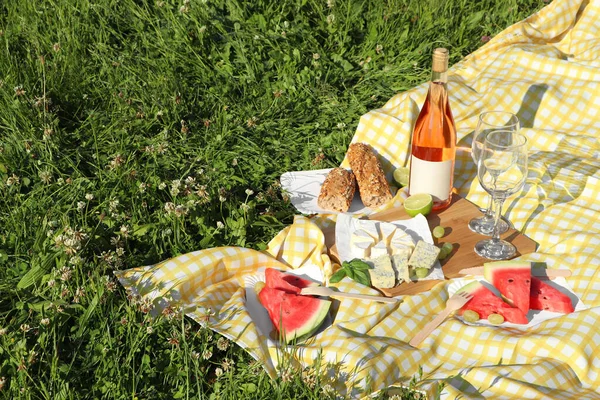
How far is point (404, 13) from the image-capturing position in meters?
6.22

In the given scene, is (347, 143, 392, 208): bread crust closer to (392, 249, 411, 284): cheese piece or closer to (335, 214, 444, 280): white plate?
(335, 214, 444, 280): white plate

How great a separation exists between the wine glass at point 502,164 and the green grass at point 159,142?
124 centimetres

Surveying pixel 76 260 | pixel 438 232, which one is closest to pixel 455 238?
pixel 438 232

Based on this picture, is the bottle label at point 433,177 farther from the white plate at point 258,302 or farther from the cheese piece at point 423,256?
the white plate at point 258,302

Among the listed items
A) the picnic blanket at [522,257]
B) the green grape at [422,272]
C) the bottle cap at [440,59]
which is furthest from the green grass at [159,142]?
the bottle cap at [440,59]

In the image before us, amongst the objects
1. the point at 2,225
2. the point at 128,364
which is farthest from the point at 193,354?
the point at 2,225

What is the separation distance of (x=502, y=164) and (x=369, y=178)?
39.1 inches

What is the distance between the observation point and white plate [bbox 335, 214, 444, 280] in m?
4.02

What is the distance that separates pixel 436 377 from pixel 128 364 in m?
1.35

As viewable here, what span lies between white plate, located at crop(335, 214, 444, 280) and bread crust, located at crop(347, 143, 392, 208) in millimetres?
338

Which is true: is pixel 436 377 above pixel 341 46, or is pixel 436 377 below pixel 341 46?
below

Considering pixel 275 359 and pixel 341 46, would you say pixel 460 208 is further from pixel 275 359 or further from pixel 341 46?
pixel 341 46

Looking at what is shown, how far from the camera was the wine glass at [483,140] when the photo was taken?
154 inches

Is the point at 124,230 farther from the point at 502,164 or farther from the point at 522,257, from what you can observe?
the point at 522,257
